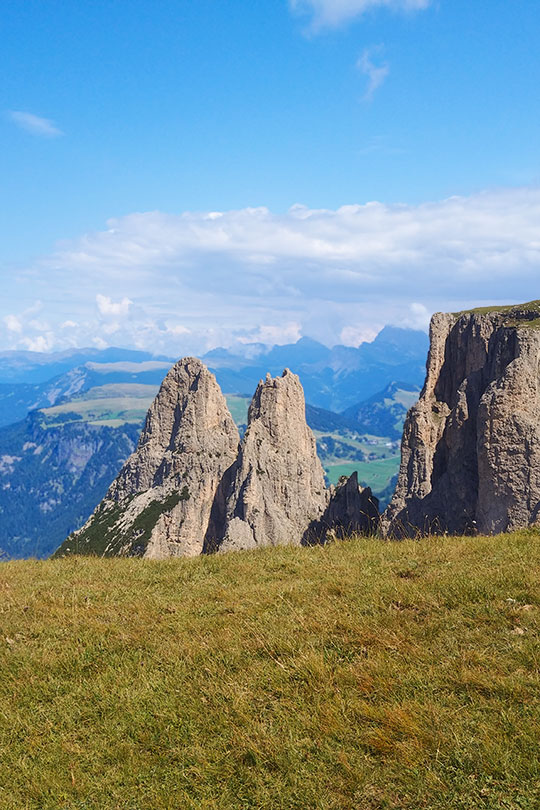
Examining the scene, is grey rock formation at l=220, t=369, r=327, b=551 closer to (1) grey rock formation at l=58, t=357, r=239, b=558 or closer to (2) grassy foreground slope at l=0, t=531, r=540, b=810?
(1) grey rock formation at l=58, t=357, r=239, b=558

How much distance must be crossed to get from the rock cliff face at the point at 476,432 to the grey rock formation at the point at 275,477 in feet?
112

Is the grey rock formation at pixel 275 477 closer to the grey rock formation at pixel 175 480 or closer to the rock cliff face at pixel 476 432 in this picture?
the grey rock formation at pixel 175 480

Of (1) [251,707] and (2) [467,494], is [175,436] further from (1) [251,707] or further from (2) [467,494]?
(1) [251,707]

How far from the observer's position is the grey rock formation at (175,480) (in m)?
106

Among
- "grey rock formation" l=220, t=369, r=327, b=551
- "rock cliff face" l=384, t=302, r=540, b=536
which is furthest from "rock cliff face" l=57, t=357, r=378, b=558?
"rock cliff face" l=384, t=302, r=540, b=536

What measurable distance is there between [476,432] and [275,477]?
48.7 metres

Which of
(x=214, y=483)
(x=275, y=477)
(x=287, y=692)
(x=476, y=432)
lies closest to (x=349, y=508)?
(x=275, y=477)

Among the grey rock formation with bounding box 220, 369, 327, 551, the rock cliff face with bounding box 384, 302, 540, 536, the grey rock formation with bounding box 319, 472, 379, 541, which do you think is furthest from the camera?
the grey rock formation with bounding box 220, 369, 327, 551

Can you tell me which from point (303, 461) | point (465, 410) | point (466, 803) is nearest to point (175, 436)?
point (303, 461)

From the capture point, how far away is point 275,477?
9575cm

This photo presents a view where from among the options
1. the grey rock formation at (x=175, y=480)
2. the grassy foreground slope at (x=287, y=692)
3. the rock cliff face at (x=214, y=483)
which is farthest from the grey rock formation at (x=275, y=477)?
the grassy foreground slope at (x=287, y=692)

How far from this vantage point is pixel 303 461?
100062 millimetres

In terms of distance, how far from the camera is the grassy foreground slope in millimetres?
6609

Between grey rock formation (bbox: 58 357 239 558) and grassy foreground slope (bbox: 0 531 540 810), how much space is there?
9070 cm
